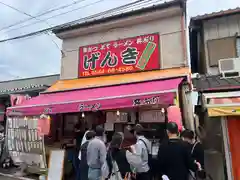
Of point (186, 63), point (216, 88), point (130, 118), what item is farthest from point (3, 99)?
point (216, 88)

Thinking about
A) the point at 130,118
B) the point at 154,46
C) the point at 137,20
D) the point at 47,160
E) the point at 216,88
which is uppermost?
Answer: the point at 137,20

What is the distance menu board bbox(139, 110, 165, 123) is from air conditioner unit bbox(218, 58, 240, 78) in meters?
2.91

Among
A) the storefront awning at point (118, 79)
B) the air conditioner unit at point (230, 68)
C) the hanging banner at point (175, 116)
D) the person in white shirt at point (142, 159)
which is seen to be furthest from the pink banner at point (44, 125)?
the air conditioner unit at point (230, 68)

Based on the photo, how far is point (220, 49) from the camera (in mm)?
9219

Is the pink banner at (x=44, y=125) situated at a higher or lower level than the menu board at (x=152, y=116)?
lower

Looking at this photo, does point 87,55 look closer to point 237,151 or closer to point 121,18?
point 121,18

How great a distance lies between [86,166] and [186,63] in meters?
5.01

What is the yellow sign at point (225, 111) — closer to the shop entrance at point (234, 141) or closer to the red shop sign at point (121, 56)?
the shop entrance at point (234, 141)

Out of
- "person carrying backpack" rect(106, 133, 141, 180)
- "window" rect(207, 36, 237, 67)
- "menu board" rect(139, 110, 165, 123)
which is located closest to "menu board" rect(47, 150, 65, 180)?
"person carrying backpack" rect(106, 133, 141, 180)

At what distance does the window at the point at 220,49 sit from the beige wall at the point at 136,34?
200cm

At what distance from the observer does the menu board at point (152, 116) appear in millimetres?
7957

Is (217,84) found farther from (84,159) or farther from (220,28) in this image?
(84,159)

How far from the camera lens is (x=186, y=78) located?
7.17m

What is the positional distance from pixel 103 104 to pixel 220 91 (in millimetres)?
3781
